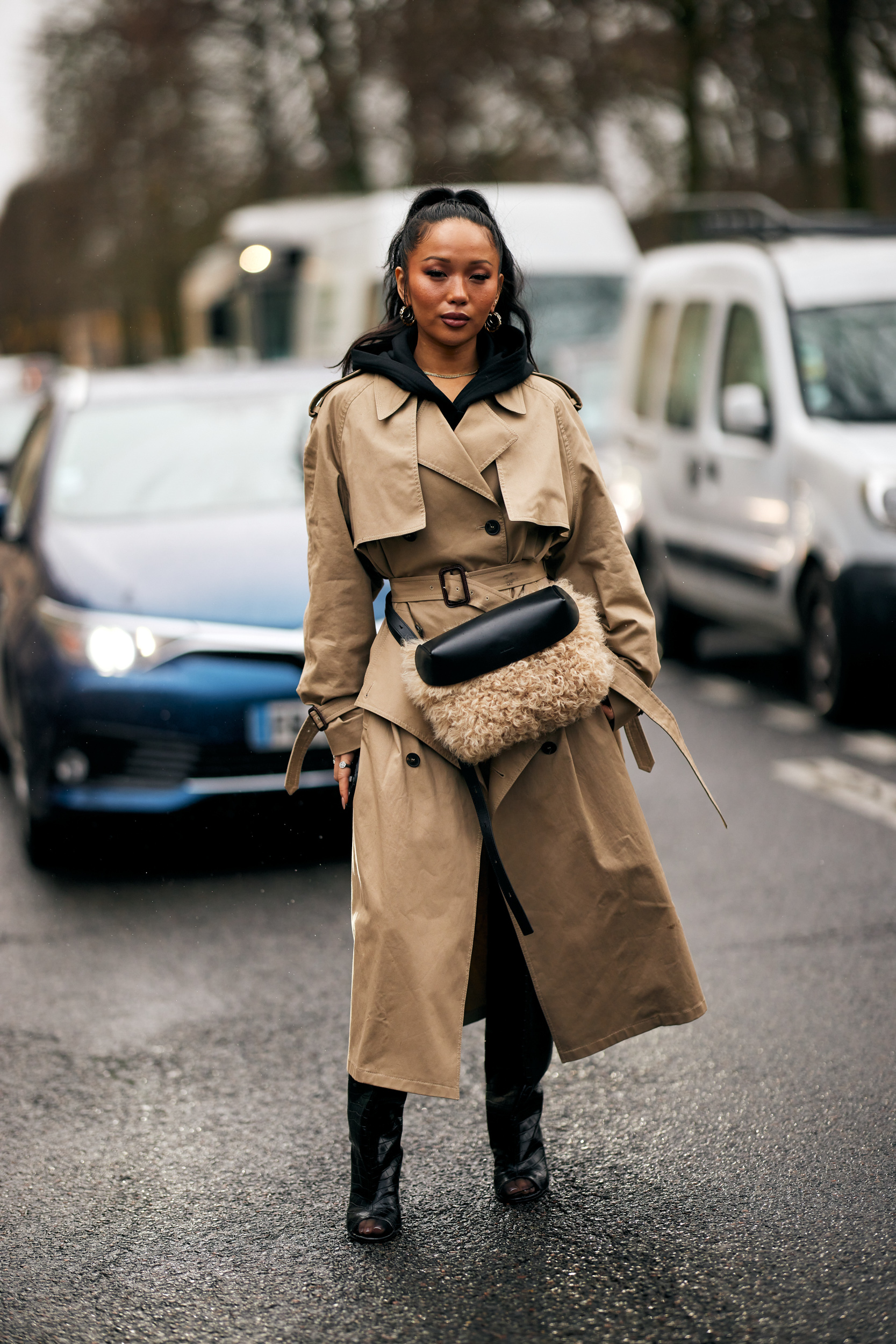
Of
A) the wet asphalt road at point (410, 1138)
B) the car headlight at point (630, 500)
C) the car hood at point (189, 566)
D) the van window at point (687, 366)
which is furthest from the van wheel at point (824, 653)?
the car hood at point (189, 566)

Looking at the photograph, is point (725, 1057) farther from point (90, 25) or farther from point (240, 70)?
point (90, 25)

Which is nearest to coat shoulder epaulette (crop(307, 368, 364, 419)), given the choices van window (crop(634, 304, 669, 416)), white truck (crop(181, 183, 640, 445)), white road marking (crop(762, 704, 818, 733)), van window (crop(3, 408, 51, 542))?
van window (crop(3, 408, 51, 542))

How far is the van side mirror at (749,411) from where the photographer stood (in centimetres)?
829

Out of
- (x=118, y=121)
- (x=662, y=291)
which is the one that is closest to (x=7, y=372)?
(x=118, y=121)

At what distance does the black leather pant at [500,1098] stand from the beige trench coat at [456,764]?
0.05 m

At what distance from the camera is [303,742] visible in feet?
10.9

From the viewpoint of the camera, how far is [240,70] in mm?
26344

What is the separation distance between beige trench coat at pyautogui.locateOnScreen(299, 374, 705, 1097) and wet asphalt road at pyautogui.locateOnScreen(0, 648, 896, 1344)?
373mm

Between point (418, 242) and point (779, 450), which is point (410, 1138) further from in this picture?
point (779, 450)

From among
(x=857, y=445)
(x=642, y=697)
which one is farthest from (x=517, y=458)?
(x=857, y=445)

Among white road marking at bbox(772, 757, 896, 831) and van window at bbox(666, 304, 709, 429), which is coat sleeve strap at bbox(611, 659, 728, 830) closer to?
white road marking at bbox(772, 757, 896, 831)

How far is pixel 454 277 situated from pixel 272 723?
2.82 meters

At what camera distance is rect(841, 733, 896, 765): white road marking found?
722 cm

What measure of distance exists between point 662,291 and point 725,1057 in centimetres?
680
